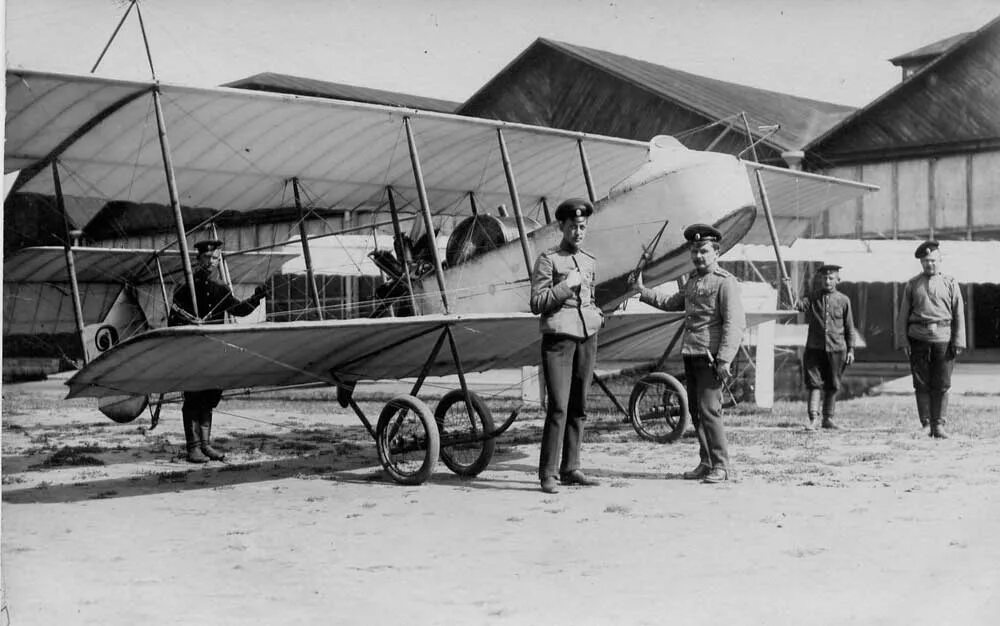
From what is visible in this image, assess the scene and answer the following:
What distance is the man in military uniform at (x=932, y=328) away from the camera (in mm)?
10781

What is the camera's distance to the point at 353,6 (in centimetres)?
636

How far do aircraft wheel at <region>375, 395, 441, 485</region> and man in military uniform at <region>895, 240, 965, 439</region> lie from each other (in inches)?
228

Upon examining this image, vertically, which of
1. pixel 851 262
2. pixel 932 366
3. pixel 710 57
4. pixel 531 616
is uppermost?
pixel 710 57

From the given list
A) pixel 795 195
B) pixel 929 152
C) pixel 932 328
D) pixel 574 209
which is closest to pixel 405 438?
pixel 574 209

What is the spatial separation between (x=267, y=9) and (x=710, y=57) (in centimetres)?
416

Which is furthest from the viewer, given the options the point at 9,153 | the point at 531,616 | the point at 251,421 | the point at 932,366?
the point at 251,421

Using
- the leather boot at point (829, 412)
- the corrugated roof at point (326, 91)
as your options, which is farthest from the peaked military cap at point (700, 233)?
the corrugated roof at point (326, 91)

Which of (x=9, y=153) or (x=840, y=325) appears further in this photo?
(x=840, y=325)

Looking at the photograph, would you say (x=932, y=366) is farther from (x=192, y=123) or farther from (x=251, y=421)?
(x=251, y=421)

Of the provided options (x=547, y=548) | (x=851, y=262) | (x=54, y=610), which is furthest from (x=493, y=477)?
(x=851, y=262)

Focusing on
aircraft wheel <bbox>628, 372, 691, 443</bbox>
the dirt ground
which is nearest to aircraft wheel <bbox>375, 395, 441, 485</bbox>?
the dirt ground

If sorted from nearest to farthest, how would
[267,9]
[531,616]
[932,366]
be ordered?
[531,616], [267,9], [932,366]

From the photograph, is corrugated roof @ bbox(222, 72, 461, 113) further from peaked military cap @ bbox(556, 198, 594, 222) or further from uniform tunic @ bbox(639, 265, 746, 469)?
uniform tunic @ bbox(639, 265, 746, 469)

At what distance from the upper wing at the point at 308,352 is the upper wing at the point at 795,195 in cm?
268
